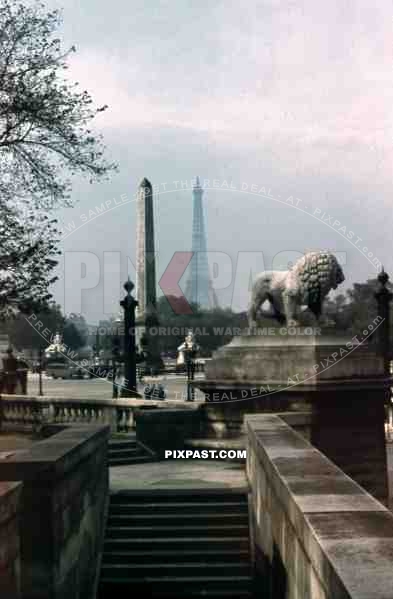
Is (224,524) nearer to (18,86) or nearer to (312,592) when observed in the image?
(312,592)

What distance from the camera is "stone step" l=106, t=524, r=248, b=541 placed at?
1001 cm

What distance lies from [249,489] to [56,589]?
3.96m

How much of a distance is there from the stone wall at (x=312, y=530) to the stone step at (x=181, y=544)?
30cm

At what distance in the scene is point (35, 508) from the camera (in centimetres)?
729

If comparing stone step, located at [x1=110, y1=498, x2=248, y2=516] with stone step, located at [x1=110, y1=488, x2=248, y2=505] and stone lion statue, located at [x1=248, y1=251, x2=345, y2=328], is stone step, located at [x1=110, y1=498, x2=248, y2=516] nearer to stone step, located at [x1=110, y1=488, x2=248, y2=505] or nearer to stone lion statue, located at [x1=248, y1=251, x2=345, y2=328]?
stone step, located at [x1=110, y1=488, x2=248, y2=505]

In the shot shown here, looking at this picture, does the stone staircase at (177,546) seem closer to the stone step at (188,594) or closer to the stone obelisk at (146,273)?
the stone step at (188,594)

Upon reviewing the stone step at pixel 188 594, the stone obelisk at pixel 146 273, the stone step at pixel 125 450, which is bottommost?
the stone step at pixel 188 594

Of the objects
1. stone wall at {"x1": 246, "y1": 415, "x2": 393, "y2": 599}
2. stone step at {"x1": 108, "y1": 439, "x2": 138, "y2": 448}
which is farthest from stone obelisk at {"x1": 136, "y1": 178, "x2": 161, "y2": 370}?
stone wall at {"x1": 246, "y1": 415, "x2": 393, "y2": 599}

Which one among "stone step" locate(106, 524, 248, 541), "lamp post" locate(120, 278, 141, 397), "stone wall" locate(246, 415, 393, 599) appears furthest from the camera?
"lamp post" locate(120, 278, 141, 397)

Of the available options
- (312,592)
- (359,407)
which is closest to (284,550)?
(312,592)

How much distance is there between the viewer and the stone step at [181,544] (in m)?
9.80

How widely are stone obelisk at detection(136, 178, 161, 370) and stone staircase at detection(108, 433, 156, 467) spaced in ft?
96.1

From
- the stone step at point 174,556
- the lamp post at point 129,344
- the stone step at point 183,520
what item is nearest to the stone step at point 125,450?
the stone step at point 183,520
